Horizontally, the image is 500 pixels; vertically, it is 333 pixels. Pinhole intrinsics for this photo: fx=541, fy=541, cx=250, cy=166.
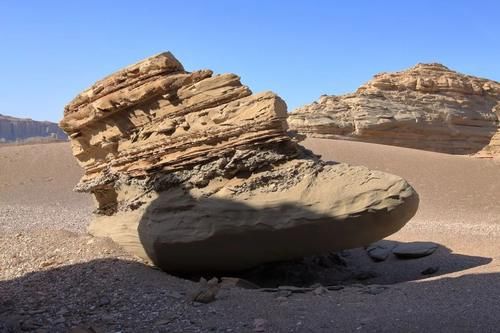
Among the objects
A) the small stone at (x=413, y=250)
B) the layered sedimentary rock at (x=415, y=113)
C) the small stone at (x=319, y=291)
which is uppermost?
the layered sedimentary rock at (x=415, y=113)

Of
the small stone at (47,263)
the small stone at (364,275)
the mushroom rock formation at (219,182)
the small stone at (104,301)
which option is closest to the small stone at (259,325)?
the small stone at (104,301)

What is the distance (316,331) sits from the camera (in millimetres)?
4770

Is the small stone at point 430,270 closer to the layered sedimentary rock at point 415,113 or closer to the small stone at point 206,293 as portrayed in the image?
the small stone at point 206,293

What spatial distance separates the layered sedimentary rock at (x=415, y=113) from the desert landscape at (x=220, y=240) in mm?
23205

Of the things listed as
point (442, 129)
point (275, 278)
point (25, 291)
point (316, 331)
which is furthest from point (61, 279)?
point (442, 129)

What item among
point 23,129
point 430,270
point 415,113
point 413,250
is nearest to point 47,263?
point 430,270

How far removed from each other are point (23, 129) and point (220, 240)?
100311 mm

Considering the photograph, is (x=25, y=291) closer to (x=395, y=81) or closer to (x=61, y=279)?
(x=61, y=279)

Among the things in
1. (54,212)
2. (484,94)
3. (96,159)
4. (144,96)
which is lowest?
(54,212)

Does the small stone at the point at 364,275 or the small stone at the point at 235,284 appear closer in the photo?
the small stone at the point at 235,284

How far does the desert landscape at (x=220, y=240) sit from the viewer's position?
5.34 meters

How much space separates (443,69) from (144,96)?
1303 inches

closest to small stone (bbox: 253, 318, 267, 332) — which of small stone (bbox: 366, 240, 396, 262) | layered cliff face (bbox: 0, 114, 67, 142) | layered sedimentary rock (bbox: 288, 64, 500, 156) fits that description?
small stone (bbox: 366, 240, 396, 262)

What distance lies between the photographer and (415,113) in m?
→ 33.8
